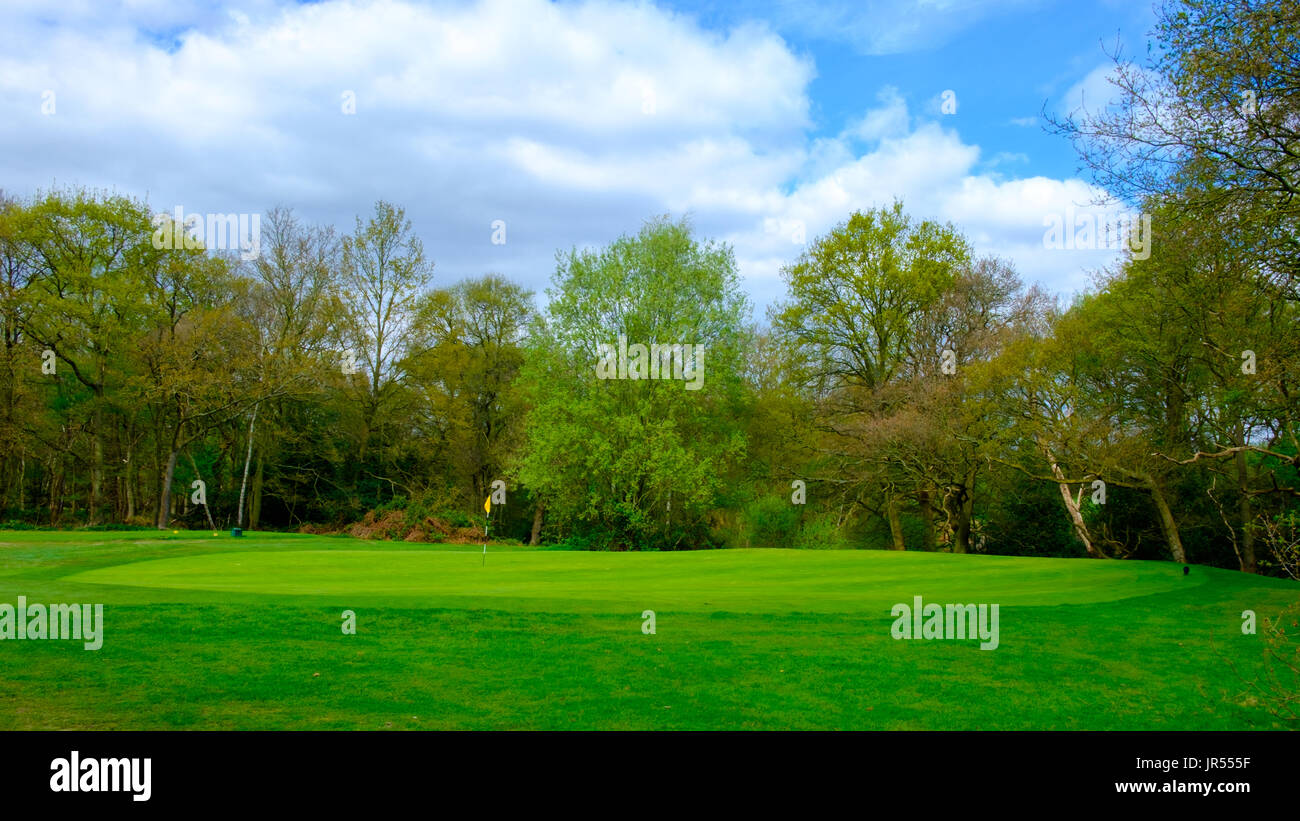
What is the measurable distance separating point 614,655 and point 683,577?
8964 millimetres

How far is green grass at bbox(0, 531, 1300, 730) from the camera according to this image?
22.2ft

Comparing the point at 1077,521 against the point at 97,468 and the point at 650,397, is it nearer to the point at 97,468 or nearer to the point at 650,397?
the point at 650,397

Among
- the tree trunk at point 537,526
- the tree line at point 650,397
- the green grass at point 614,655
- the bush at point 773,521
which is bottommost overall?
the tree trunk at point 537,526

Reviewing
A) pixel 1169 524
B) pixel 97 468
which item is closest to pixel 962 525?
pixel 1169 524

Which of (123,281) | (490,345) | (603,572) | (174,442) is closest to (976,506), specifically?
(603,572)

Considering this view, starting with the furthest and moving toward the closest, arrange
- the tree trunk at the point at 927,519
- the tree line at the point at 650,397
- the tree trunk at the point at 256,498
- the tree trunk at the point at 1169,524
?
the tree trunk at the point at 256,498, the tree trunk at the point at 927,519, the tree line at the point at 650,397, the tree trunk at the point at 1169,524

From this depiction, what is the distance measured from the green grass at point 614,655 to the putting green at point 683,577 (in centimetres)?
14

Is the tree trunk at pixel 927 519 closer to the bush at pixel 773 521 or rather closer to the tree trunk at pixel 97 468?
the bush at pixel 773 521

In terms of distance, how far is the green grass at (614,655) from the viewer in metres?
6.76

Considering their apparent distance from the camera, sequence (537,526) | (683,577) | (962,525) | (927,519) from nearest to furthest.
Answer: (683,577) < (962,525) < (927,519) < (537,526)

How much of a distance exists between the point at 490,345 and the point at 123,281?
17540 mm

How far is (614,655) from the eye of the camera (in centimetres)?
890

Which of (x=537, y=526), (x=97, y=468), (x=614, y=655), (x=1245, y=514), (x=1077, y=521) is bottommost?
(x=537, y=526)

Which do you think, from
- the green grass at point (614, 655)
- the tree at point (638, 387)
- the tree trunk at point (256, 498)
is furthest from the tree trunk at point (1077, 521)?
the tree trunk at point (256, 498)
